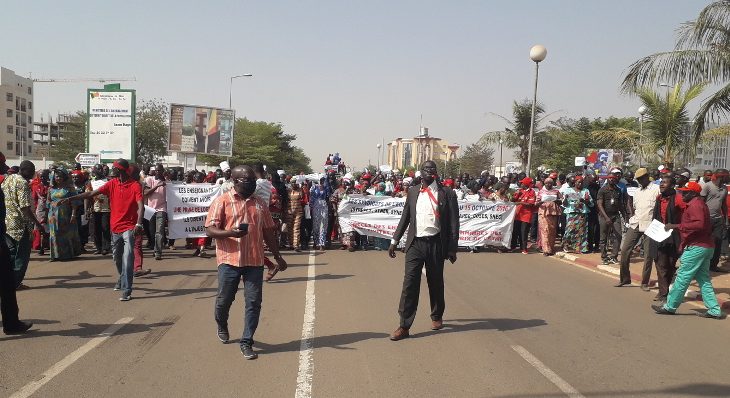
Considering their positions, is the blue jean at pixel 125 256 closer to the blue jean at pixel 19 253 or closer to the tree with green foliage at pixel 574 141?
the blue jean at pixel 19 253

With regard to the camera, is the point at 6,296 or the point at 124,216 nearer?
the point at 6,296

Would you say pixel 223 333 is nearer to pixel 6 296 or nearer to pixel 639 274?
pixel 6 296

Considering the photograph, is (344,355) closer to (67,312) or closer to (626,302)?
(67,312)

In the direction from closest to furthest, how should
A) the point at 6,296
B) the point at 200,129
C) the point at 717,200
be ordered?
the point at 6,296 < the point at 717,200 < the point at 200,129

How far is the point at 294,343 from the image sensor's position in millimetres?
5750

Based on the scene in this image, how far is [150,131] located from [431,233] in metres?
54.9

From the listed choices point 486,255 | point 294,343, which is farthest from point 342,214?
point 294,343

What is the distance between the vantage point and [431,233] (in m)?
6.30

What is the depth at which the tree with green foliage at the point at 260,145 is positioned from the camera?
52.1 meters

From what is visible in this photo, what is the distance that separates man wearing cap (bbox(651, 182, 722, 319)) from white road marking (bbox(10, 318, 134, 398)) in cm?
703

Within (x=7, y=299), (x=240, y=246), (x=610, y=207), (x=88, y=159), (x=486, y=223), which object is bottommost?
(x=7, y=299)

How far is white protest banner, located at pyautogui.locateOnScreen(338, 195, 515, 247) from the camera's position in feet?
45.5

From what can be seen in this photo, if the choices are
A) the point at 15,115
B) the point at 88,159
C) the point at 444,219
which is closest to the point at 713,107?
the point at 444,219

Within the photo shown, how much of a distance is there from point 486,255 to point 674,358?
7896 mm
